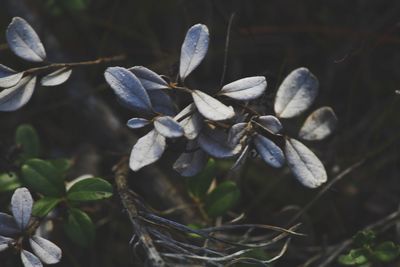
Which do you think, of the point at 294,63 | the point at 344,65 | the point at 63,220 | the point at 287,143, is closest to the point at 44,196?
the point at 63,220

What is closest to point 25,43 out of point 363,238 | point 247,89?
point 247,89

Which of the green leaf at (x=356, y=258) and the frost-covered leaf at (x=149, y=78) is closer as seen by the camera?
the frost-covered leaf at (x=149, y=78)

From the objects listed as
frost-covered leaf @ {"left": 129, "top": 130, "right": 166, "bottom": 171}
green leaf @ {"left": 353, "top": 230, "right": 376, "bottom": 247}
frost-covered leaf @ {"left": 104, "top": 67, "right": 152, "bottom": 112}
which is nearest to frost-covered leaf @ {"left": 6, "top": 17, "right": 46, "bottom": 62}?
frost-covered leaf @ {"left": 104, "top": 67, "right": 152, "bottom": 112}

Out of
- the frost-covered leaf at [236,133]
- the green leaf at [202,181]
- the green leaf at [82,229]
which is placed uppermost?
the frost-covered leaf at [236,133]

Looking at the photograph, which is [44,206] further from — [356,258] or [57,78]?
[356,258]

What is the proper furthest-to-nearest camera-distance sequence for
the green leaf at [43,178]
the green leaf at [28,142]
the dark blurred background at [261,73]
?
the dark blurred background at [261,73], the green leaf at [28,142], the green leaf at [43,178]

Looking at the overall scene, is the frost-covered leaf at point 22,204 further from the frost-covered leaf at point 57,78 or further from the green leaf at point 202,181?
the green leaf at point 202,181

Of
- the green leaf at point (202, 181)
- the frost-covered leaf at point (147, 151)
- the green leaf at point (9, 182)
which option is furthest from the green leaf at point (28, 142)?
the frost-covered leaf at point (147, 151)

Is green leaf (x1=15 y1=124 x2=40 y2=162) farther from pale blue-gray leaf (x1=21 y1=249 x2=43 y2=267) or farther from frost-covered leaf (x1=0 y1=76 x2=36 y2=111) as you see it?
pale blue-gray leaf (x1=21 y1=249 x2=43 y2=267)
